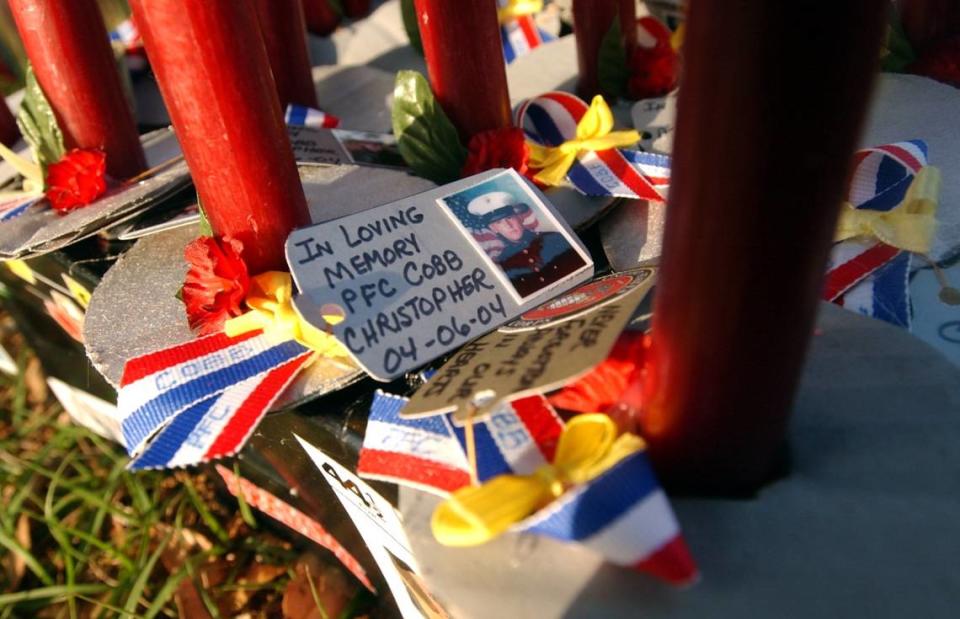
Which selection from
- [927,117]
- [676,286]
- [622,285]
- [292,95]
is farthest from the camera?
[292,95]

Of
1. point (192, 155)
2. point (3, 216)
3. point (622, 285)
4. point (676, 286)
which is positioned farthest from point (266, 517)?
point (676, 286)

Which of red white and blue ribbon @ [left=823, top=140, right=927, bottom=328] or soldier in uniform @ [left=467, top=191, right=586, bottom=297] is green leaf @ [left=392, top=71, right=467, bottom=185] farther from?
red white and blue ribbon @ [left=823, top=140, right=927, bottom=328]

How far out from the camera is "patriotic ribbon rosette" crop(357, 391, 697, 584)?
431 mm

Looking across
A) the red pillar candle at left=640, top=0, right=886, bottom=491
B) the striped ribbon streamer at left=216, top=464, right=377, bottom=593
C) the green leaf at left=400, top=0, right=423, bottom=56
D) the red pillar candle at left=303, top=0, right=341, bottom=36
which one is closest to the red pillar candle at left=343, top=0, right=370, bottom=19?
the red pillar candle at left=303, top=0, right=341, bottom=36

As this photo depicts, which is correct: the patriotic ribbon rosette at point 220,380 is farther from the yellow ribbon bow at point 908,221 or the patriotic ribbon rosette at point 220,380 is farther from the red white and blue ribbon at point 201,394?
the yellow ribbon bow at point 908,221

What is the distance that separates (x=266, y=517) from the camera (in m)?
1.11

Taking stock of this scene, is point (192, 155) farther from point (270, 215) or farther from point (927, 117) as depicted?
point (927, 117)

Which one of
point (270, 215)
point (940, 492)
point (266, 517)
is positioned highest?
point (270, 215)

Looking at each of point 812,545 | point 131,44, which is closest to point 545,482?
point 812,545

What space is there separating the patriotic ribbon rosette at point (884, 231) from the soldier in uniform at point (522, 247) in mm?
204

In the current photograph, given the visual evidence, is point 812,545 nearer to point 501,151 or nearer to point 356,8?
point 501,151

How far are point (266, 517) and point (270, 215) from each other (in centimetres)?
57

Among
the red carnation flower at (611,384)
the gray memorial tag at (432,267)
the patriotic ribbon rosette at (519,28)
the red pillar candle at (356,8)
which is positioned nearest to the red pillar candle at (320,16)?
the red pillar candle at (356,8)

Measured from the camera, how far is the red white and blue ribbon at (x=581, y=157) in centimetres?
80
